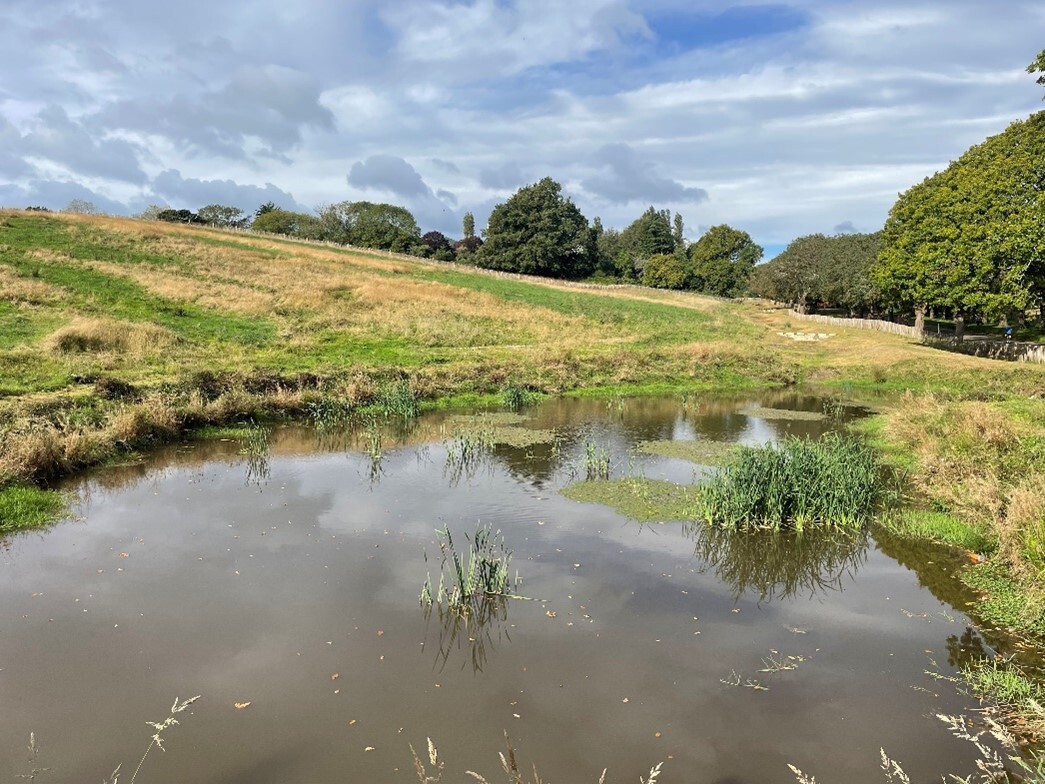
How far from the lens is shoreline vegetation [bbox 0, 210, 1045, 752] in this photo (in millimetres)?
13367

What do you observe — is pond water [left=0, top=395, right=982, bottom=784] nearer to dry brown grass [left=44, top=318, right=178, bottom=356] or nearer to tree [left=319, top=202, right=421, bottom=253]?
dry brown grass [left=44, top=318, right=178, bottom=356]

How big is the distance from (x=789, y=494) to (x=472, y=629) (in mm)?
6885

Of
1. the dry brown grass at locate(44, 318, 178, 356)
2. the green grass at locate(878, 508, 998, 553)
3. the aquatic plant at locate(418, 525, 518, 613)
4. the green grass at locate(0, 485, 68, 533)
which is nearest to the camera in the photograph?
the aquatic plant at locate(418, 525, 518, 613)

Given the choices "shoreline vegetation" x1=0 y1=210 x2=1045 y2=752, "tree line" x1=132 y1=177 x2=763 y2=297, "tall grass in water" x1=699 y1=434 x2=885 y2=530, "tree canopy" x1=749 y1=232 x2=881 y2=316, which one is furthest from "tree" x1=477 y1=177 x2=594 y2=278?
"tall grass in water" x1=699 y1=434 x2=885 y2=530

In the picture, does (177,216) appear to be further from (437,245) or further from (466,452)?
(466,452)

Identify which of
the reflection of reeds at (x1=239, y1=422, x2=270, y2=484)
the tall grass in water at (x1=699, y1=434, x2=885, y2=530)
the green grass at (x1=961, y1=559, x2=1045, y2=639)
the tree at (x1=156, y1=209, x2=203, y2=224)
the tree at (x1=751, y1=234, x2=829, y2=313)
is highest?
the tree at (x1=156, y1=209, x2=203, y2=224)

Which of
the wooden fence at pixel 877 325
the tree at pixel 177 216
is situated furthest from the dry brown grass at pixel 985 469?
the tree at pixel 177 216

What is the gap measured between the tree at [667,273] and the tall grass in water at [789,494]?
295 feet

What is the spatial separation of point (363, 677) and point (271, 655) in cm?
131

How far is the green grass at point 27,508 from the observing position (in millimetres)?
12172

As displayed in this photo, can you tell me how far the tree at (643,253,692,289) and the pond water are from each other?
301 ft

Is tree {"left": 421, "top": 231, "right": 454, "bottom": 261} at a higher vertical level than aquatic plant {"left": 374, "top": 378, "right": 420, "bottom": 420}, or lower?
higher

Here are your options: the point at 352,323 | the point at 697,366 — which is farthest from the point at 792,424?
the point at 352,323

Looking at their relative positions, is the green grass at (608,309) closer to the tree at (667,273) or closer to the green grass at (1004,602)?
the green grass at (1004,602)
